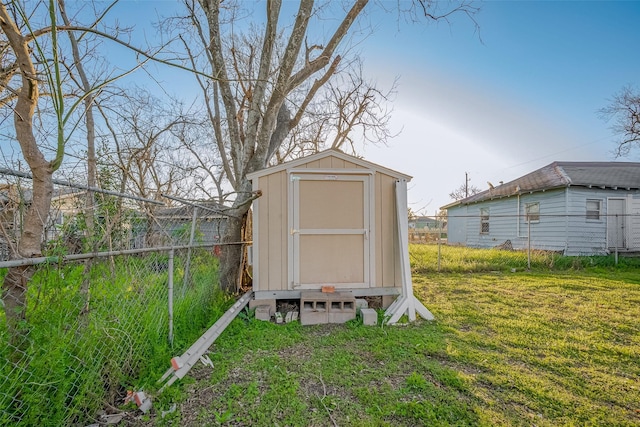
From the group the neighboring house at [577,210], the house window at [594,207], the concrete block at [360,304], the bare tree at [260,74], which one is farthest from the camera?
the house window at [594,207]

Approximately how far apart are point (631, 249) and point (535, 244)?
2698mm

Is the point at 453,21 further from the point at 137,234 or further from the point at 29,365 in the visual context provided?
the point at 29,365

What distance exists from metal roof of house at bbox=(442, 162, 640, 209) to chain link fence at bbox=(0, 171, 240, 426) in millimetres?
12445

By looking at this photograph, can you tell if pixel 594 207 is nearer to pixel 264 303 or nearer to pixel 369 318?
pixel 369 318

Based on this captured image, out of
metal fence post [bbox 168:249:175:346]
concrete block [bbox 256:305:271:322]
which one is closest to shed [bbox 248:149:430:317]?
concrete block [bbox 256:305:271:322]

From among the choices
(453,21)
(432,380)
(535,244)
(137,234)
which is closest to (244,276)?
(137,234)

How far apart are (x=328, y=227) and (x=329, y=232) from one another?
81 mm

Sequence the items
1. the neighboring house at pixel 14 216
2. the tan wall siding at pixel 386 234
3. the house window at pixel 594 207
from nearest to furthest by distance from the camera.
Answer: the neighboring house at pixel 14 216 → the tan wall siding at pixel 386 234 → the house window at pixel 594 207

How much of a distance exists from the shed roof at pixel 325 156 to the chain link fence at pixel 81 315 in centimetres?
184

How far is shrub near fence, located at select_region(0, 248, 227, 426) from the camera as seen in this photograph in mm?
1530

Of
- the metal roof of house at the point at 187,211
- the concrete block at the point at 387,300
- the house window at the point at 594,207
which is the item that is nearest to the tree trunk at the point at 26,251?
the metal roof of house at the point at 187,211

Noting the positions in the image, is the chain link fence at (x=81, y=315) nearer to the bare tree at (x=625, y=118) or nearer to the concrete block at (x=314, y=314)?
the concrete block at (x=314, y=314)

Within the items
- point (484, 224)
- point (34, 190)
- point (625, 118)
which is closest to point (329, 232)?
point (34, 190)

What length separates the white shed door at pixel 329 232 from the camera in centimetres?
452
